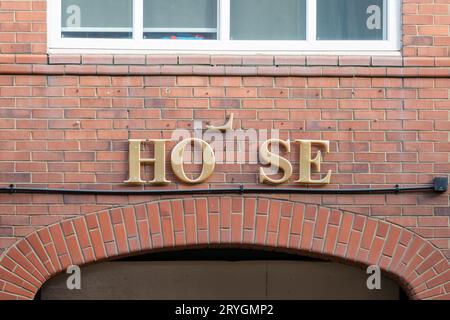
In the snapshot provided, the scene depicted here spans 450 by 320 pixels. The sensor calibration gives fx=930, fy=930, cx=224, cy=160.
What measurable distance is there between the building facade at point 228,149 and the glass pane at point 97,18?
0.54 feet

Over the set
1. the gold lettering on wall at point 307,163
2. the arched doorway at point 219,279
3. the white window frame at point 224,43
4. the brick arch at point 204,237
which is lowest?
the arched doorway at point 219,279

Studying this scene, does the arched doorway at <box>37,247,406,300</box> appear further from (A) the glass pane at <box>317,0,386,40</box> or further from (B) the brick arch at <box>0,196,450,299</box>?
(A) the glass pane at <box>317,0,386,40</box>

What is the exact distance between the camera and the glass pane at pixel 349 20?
6773 millimetres

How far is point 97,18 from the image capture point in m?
6.77

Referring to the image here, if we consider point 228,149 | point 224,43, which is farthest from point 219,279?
point 224,43

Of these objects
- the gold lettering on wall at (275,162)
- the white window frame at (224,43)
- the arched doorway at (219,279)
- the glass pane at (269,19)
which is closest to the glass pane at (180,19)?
the white window frame at (224,43)

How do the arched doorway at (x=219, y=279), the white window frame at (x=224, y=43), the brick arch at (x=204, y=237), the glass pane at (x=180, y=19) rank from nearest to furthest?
the brick arch at (x=204, y=237), the white window frame at (x=224, y=43), the glass pane at (x=180, y=19), the arched doorway at (x=219, y=279)

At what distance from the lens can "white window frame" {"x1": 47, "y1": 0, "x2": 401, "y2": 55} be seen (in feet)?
21.9

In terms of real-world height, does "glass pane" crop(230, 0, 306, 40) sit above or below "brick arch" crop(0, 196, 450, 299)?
above

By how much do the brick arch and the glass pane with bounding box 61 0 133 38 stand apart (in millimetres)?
1315

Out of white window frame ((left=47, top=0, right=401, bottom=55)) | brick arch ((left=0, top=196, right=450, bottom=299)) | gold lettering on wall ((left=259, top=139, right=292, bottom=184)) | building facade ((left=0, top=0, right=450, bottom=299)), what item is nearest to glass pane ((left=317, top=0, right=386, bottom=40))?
white window frame ((left=47, top=0, right=401, bottom=55))

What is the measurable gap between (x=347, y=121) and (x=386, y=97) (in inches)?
12.9

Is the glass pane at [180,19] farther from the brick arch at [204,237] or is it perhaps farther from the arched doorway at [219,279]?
the arched doorway at [219,279]
